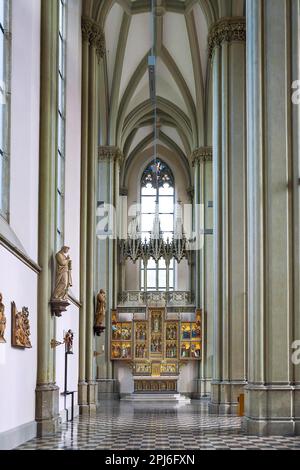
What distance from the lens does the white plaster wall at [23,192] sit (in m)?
14.0

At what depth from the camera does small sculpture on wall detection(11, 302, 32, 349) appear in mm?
13933

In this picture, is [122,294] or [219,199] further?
[122,294]

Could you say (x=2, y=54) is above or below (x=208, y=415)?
above

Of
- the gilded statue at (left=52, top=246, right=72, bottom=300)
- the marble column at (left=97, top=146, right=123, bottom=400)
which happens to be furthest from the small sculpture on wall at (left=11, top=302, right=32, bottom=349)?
the marble column at (left=97, top=146, right=123, bottom=400)

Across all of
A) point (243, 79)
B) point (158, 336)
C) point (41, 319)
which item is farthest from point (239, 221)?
point (158, 336)

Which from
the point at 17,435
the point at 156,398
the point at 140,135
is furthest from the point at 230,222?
the point at 140,135

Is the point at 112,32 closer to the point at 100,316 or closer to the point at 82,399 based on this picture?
the point at 100,316

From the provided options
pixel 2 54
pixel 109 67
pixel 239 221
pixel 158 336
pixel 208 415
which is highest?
pixel 109 67

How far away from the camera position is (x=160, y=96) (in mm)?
39875

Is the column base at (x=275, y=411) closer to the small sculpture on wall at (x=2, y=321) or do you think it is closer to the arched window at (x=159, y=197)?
the small sculpture on wall at (x=2, y=321)
